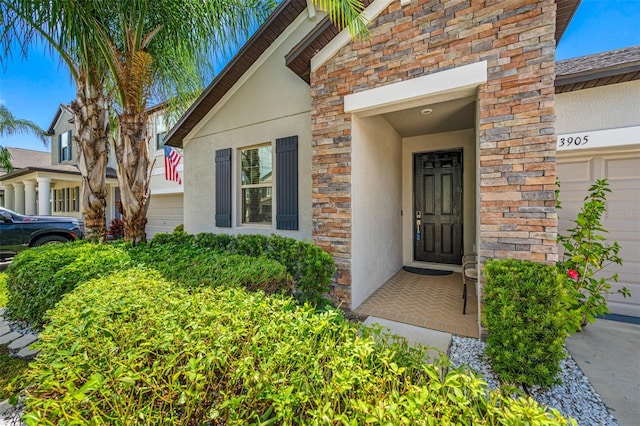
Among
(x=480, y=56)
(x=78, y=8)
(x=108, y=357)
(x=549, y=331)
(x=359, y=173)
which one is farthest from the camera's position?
(x=359, y=173)

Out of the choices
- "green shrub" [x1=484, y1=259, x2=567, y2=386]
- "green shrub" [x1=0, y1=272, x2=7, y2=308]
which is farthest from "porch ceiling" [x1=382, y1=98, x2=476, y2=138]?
"green shrub" [x1=0, y1=272, x2=7, y2=308]

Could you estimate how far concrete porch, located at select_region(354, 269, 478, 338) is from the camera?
377cm

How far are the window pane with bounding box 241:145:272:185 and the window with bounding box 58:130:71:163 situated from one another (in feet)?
52.7

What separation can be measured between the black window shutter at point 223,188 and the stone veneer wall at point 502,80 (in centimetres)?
383

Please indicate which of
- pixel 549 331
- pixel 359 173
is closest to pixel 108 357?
pixel 549 331

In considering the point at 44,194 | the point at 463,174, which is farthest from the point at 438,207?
the point at 44,194

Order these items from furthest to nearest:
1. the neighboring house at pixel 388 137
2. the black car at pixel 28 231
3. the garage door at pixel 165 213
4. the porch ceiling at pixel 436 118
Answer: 1. the garage door at pixel 165 213
2. the black car at pixel 28 231
3. the porch ceiling at pixel 436 118
4. the neighboring house at pixel 388 137

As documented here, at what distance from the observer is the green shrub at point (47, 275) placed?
125 inches

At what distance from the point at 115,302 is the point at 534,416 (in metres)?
2.50

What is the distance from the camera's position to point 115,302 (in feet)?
6.48

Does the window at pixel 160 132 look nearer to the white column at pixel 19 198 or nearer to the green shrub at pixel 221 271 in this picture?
the green shrub at pixel 221 271

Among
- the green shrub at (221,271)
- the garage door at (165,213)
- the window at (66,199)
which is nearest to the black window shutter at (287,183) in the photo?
the green shrub at (221,271)

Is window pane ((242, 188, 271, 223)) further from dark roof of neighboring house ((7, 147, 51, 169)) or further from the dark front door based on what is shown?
dark roof of neighboring house ((7, 147, 51, 169))

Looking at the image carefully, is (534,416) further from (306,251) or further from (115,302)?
(306,251)
